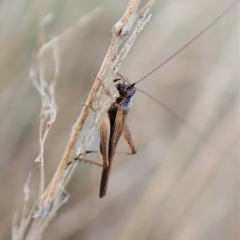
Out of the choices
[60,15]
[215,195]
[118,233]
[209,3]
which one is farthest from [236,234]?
[60,15]

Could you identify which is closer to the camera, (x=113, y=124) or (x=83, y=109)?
(x=83, y=109)

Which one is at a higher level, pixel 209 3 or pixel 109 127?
pixel 209 3

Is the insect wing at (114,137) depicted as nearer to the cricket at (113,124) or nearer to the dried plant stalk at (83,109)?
the cricket at (113,124)

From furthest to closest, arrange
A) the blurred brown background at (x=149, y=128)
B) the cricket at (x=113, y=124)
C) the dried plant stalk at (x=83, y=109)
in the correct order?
the blurred brown background at (x=149, y=128)
the cricket at (x=113, y=124)
the dried plant stalk at (x=83, y=109)

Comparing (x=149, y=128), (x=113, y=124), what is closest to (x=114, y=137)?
(x=113, y=124)

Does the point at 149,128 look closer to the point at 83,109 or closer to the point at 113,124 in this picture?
the point at 113,124

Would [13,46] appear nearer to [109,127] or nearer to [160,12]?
[109,127]

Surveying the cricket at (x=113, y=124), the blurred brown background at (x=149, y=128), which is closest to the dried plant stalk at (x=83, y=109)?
the cricket at (x=113, y=124)

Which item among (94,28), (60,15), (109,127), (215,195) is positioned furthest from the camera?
(215,195)

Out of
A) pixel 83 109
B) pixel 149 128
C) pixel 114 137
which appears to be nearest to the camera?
pixel 83 109
